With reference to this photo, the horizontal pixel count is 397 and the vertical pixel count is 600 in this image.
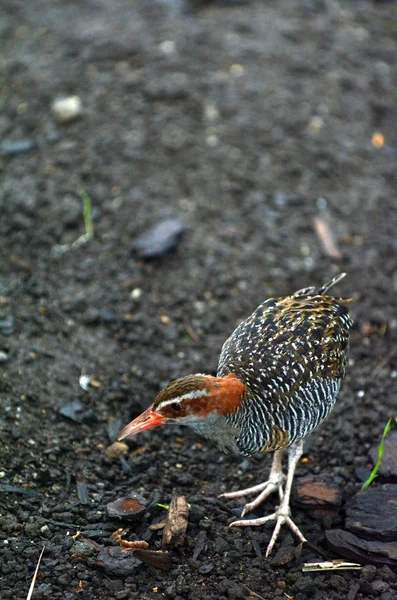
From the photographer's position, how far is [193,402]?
412cm

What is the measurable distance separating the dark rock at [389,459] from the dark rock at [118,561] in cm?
170

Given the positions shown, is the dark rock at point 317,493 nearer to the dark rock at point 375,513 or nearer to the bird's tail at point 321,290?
the dark rock at point 375,513

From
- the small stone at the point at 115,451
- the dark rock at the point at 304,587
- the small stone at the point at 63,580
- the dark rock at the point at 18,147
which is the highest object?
the dark rock at the point at 18,147

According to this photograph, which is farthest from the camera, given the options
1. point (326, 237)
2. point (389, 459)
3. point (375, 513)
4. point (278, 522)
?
point (326, 237)

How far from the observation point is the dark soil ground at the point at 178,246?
14.3 ft

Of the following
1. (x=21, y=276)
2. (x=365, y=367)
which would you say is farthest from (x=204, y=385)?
(x=21, y=276)

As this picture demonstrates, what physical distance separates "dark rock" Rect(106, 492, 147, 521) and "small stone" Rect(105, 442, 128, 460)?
486 millimetres

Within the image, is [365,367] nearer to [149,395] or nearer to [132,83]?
[149,395]

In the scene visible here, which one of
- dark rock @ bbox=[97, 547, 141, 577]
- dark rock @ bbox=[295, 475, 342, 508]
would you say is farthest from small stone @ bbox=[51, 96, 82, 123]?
dark rock @ bbox=[97, 547, 141, 577]

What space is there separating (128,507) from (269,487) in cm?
99

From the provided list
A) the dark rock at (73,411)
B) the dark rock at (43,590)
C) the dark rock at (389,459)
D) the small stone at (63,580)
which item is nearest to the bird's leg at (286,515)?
the dark rock at (389,459)

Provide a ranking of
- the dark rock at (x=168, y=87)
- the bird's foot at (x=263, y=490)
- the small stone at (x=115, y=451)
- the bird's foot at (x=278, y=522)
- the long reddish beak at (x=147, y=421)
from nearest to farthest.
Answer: the long reddish beak at (x=147, y=421) → the bird's foot at (x=278, y=522) → the bird's foot at (x=263, y=490) → the small stone at (x=115, y=451) → the dark rock at (x=168, y=87)

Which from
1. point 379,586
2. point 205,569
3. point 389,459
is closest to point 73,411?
point 205,569

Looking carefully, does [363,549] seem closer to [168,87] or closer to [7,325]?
[7,325]
